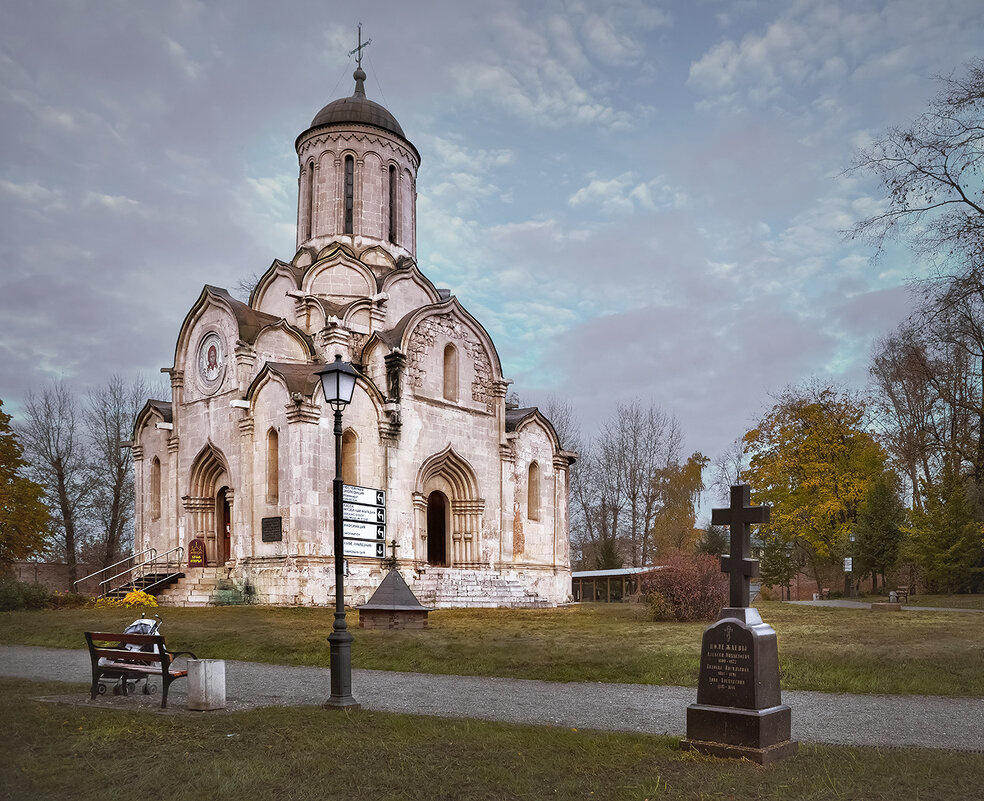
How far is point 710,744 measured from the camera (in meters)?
7.07

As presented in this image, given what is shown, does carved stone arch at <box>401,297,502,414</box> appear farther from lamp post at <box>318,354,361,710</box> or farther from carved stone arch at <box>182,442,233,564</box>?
lamp post at <box>318,354,361,710</box>

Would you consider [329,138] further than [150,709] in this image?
Yes

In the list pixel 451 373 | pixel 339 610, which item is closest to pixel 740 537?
pixel 339 610

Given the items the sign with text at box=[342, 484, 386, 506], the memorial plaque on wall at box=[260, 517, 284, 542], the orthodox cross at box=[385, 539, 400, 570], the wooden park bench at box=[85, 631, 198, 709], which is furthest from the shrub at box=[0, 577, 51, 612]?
the wooden park bench at box=[85, 631, 198, 709]

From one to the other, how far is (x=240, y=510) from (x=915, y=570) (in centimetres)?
2949

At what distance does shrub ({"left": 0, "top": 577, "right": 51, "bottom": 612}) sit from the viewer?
79.6 feet

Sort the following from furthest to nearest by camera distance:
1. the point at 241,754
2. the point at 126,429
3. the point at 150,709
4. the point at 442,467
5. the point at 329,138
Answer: the point at 126,429, the point at 329,138, the point at 442,467, the point at 150,709, the point at 241,754

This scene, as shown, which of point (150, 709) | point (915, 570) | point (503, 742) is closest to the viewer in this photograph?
point (503, 742)

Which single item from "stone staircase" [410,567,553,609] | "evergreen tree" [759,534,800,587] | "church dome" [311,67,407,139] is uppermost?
"church dome" [311,67,407,139]

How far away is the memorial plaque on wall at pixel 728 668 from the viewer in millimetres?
7102

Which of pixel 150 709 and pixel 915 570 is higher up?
pixel 150 709

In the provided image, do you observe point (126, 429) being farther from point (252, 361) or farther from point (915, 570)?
point (915, 570)

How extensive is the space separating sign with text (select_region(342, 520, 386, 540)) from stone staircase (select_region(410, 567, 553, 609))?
12.0ft

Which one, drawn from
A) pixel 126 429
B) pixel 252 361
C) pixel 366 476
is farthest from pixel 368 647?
pixel 126 429
